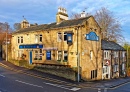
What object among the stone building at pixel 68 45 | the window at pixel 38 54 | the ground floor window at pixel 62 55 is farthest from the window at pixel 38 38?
the ground floor window at pixel 62 55

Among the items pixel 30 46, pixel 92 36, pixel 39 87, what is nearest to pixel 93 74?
pixel 92 36

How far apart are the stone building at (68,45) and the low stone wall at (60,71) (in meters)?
1.39

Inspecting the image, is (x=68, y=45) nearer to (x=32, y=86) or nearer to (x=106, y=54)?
(x=106, y=54)

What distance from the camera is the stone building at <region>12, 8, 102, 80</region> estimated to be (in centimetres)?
2520

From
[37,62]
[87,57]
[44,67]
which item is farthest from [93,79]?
[37,62]

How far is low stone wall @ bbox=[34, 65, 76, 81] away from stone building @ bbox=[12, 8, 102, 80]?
1394mm

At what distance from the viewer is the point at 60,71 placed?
24.4 m

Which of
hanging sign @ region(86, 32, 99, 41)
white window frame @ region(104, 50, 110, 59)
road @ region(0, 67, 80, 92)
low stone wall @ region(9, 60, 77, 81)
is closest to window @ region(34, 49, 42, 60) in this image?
low stone wall @ region(9, 60, 77, 81)

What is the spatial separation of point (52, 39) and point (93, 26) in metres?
6.63

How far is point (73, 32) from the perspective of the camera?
83.7 feet

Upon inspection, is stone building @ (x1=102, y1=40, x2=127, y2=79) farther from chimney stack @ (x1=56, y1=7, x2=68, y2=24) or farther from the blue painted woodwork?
the blue painted woodwork

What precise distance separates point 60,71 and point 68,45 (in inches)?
159

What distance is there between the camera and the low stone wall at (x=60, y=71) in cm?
2339

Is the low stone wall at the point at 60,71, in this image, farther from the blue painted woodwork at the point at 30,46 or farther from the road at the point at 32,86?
the blue painted woodwork at the point at 30,46
